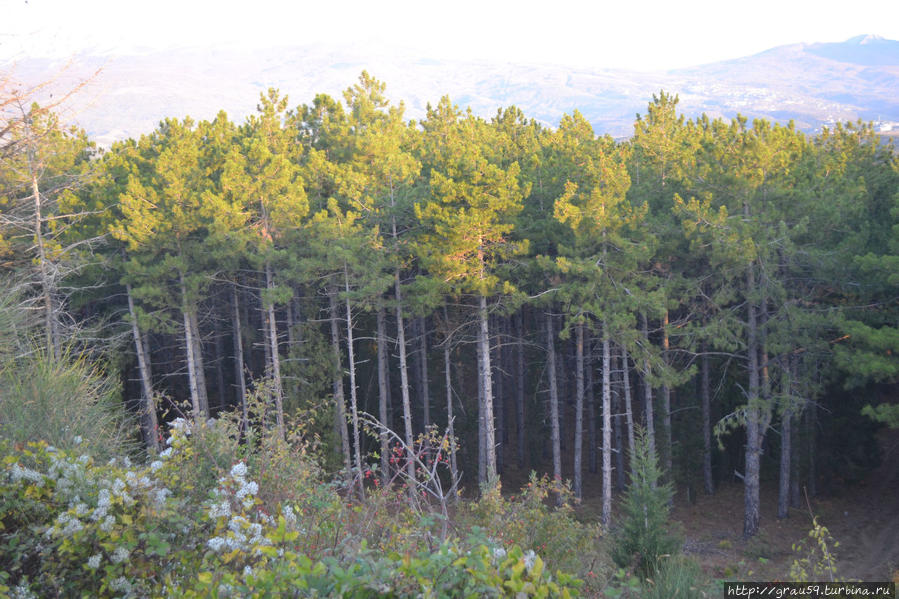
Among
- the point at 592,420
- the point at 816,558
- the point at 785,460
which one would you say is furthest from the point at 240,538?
the point at 592,420

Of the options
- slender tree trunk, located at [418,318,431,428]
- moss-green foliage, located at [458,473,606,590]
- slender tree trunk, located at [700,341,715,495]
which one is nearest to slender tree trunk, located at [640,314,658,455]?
slender tree trunk, located at [700,341,715,495]

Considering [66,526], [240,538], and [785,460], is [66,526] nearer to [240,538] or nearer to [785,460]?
[240,538]

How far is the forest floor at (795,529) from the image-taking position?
1546 centimetres

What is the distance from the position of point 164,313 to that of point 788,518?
21.3m

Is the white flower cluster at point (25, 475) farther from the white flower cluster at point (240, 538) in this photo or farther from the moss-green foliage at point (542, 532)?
the moss-green foliage at point (542, 532)

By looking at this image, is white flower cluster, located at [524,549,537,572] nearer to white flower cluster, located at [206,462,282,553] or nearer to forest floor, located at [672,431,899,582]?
white flower cluster, located at [206,462,282,553]

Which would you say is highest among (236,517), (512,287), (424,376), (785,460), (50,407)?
(236,517)

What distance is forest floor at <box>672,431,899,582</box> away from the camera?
50.7 ft

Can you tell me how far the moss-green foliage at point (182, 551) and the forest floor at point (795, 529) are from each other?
1286 centimetres

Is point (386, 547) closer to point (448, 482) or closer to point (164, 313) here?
point (164, 313)

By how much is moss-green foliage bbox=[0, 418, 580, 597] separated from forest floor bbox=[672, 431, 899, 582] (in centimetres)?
1286

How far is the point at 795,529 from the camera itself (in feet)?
61.7

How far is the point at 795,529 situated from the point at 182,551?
2006cm

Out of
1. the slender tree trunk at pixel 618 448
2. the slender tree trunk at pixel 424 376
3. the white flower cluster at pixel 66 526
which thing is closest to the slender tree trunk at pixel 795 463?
the slender tree trunk at pixel 618 448
